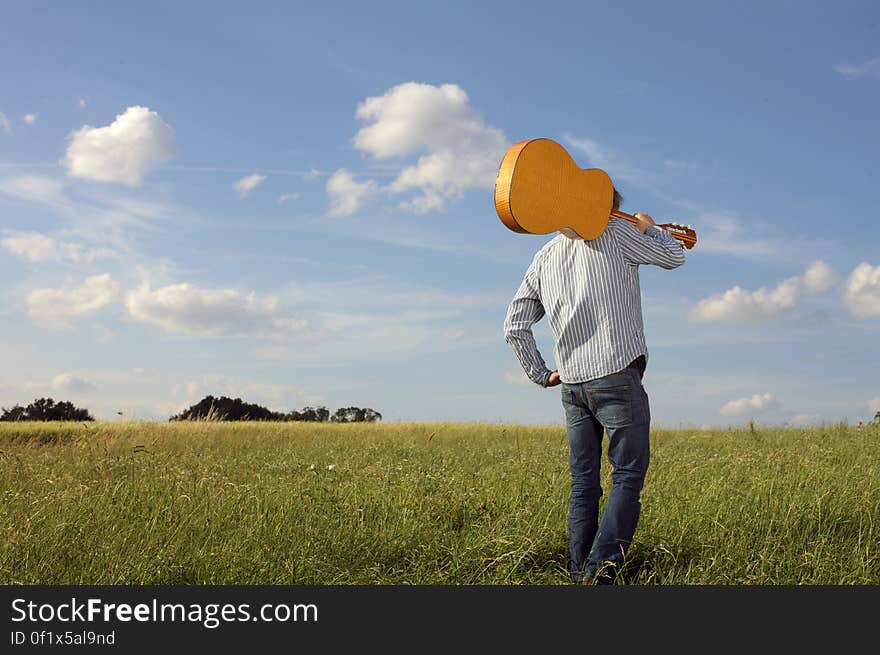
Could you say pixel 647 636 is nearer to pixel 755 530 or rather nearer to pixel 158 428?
pixel 755 530

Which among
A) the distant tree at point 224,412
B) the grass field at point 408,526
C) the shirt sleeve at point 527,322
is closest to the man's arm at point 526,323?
the shirt sleeve at point 527,322

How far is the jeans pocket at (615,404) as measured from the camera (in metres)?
4.14

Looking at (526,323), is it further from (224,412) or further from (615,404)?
(224,412)

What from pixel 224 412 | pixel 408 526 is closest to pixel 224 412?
pixel 224 412

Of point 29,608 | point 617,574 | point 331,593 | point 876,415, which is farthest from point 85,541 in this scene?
point 876,415

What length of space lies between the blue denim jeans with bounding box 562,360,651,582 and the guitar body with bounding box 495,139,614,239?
0.90 m

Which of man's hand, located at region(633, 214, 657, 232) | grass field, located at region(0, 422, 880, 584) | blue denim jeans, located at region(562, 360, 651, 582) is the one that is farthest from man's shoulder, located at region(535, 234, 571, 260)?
grass field, located at region(0, 422, 880, 584)

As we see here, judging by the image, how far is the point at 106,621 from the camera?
3666 millimetres

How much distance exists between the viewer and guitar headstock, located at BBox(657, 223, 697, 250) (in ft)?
15.4

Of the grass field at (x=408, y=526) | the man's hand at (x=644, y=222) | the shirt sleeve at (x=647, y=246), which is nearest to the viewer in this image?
the shirt sleeve at (x=647, y=246)

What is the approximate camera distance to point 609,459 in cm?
425

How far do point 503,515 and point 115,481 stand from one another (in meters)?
3.72

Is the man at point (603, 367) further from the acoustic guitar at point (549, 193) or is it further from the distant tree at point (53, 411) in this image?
the distant tree at point (53, 411)

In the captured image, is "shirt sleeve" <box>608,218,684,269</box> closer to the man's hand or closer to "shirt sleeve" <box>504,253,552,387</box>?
the man's hand
